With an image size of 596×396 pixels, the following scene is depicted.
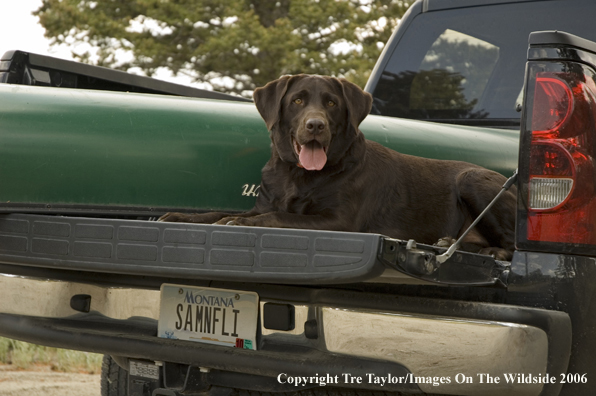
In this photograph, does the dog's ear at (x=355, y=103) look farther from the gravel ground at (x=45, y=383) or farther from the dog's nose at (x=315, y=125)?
the gravel ground at (x=45, y=383)

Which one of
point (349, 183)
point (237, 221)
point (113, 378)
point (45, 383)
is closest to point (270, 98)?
point (349, 183)

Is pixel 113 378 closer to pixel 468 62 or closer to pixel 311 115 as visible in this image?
pixel 311 115

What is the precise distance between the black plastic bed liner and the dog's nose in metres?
0.80

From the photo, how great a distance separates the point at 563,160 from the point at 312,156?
3.44ft

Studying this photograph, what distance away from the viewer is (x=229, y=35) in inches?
636

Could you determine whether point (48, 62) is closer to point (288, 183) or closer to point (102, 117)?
point (102, 117)

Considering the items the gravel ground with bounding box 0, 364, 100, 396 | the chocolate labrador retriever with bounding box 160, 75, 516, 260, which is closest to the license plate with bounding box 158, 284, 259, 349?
the chocolate labrador retriever with bounding box 160, 75, 516, 260

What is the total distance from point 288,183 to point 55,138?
Answer: 892 millimetres

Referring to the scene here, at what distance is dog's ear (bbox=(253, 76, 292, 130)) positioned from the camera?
9.80 ft

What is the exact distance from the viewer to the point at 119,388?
3715 millimetres

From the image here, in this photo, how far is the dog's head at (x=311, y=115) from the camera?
9.53ft

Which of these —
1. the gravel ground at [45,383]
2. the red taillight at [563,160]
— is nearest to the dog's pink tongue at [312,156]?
the red taillight at [563,160]

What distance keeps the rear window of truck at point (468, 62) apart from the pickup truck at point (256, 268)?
111cm

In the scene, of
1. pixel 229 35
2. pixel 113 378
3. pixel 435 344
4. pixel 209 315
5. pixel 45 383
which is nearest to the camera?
pixel 435 344
